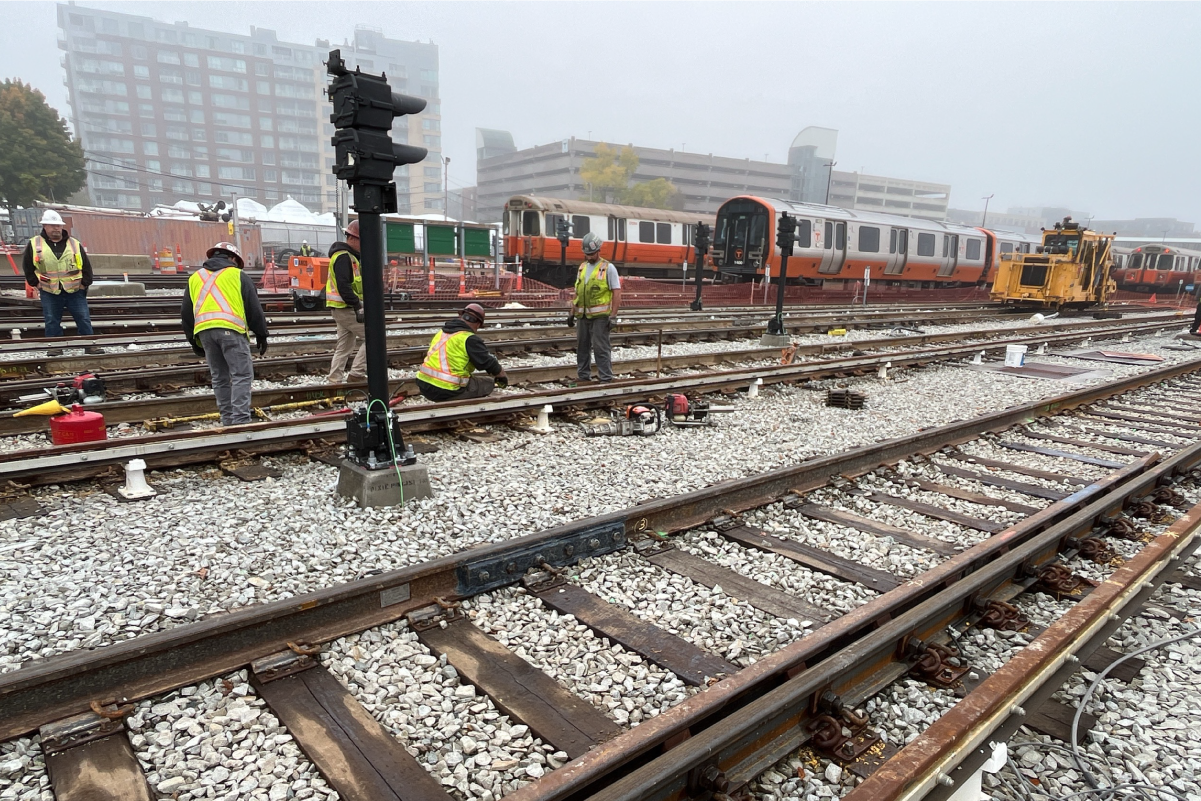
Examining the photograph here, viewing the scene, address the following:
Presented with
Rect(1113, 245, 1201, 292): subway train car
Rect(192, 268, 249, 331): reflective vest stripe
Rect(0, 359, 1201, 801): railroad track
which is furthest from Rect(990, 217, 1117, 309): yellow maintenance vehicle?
Rect(192, 268, 249, 331): reflective vest stripe

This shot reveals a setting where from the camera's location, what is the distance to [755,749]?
2.52 metres

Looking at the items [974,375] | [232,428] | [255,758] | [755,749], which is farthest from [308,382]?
[974,375]

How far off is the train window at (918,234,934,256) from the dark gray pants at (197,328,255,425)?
87.3ft

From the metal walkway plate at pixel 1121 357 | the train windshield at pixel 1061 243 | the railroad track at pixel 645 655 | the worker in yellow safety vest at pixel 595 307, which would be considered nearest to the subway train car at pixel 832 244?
the train windshield at pixel 1061 243

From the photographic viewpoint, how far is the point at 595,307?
8688 mm

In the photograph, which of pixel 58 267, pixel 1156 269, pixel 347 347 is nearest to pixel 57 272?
pixel 58 267

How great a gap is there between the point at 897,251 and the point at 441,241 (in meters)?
16.8

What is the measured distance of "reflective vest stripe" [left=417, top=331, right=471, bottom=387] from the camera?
7117mm

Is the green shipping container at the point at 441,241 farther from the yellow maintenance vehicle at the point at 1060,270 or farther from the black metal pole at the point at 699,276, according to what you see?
the yellow maintenance vehicle at the point at 1060,270

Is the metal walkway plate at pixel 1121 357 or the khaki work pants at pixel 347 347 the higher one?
the khaki work pants at pixel 347 347

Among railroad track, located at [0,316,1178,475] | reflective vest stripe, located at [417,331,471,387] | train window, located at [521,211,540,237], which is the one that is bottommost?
railroad track, located at [0,316,1178,475]

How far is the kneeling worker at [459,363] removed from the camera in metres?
6.93

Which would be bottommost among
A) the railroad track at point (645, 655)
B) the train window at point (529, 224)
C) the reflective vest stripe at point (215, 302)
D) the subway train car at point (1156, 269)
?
the railroad track at point (645, 655)

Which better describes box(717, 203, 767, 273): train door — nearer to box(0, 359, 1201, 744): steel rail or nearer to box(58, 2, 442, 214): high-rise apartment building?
box(0, 359, 1201, 744): steel rail
